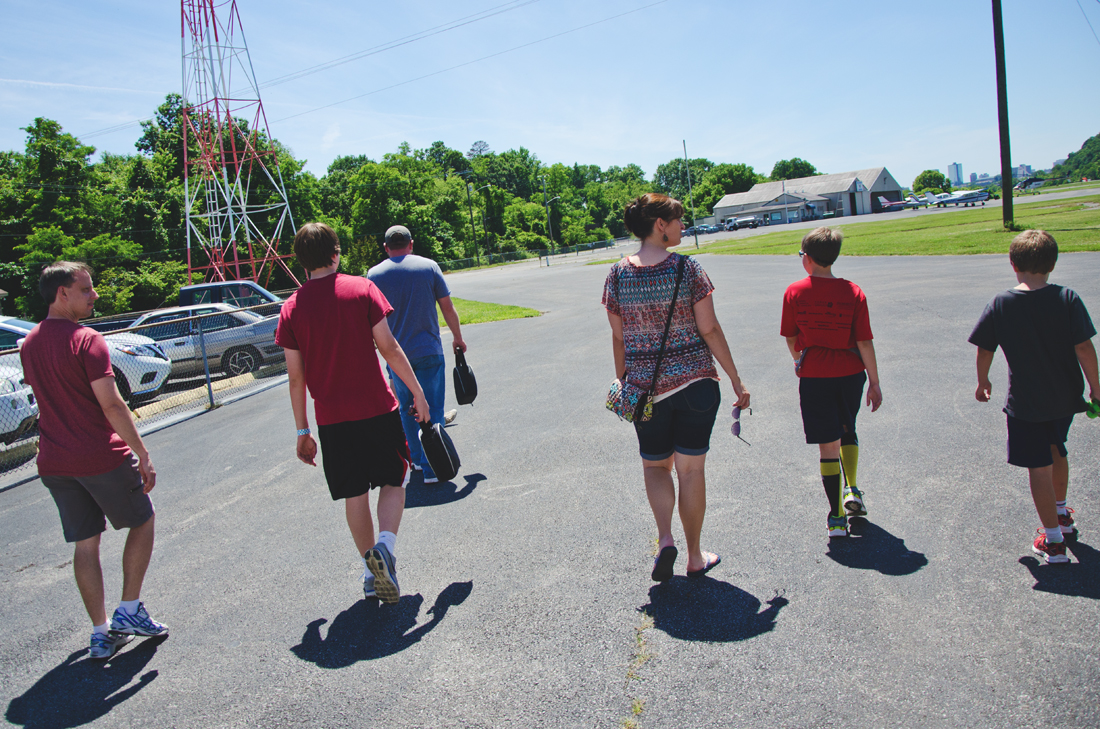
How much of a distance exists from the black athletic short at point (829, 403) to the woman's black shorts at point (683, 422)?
84 centimetres

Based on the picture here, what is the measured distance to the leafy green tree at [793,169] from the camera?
433 feet

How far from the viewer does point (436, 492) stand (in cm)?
533

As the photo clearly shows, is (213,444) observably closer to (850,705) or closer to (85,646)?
(85,646)

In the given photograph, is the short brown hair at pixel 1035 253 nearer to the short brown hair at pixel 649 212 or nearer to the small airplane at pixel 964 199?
the short brown hair at pixel 649 212

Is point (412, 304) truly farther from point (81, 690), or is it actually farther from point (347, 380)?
point (81, 690)

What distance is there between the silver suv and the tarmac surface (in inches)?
256

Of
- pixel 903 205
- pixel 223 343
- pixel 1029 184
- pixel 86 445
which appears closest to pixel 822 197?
pixel 903 205

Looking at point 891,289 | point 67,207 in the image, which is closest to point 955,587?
point 891,289

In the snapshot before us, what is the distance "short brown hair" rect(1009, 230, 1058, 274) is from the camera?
10.9 ft

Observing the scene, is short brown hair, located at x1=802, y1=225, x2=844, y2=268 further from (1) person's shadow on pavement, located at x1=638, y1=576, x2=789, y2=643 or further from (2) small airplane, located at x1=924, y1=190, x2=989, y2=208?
(2) small airplane, located at x1=924, y1=190, x2=989, y2=208

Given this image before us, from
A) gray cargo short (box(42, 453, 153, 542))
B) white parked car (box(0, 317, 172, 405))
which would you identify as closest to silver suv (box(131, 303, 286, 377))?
white parked car (box(0, 317, 172, 405))

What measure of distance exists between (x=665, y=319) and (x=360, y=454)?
1779 mm

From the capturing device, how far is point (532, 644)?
10.1ft

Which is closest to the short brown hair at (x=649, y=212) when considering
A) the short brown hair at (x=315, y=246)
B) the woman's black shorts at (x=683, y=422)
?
the woman's black shorts at (x=683, y=422)
